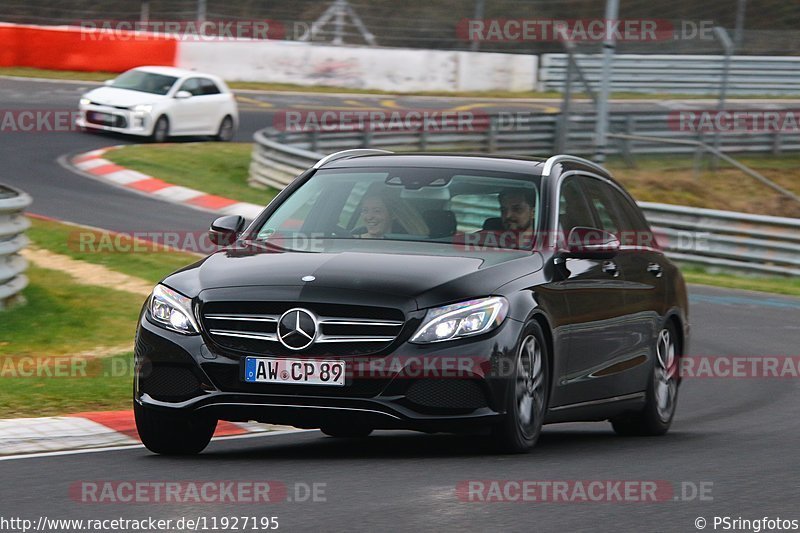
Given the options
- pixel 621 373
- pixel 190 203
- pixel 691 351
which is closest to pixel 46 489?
pixel 621 373

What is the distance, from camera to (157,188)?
24094mm

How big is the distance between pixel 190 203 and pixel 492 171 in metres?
15.3

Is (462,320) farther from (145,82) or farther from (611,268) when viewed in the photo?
(145,82)

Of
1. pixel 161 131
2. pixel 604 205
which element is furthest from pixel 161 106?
pixel 604 205

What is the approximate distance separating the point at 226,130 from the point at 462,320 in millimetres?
23897

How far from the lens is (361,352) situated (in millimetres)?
7059

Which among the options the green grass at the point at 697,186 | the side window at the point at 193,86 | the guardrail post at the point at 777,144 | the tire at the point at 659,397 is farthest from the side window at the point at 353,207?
the guardrail post at the point at 777,144

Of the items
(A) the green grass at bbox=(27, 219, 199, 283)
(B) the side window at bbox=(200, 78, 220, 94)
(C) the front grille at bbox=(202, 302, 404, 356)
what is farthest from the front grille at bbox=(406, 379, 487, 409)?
(B) the side window at bbox=(200, 78, 220, 94)

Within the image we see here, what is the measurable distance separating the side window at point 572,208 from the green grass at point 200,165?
50.0 feet

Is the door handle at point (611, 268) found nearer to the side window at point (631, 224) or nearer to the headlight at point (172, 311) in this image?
the side window at point (631, 224)

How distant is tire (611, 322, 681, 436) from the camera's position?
9469 millimetres

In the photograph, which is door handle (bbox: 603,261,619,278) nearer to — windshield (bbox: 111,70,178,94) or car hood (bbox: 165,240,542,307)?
car hood (bbox: 165,240,542,307)

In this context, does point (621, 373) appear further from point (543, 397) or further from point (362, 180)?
point (362, 180)

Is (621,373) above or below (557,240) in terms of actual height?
below
